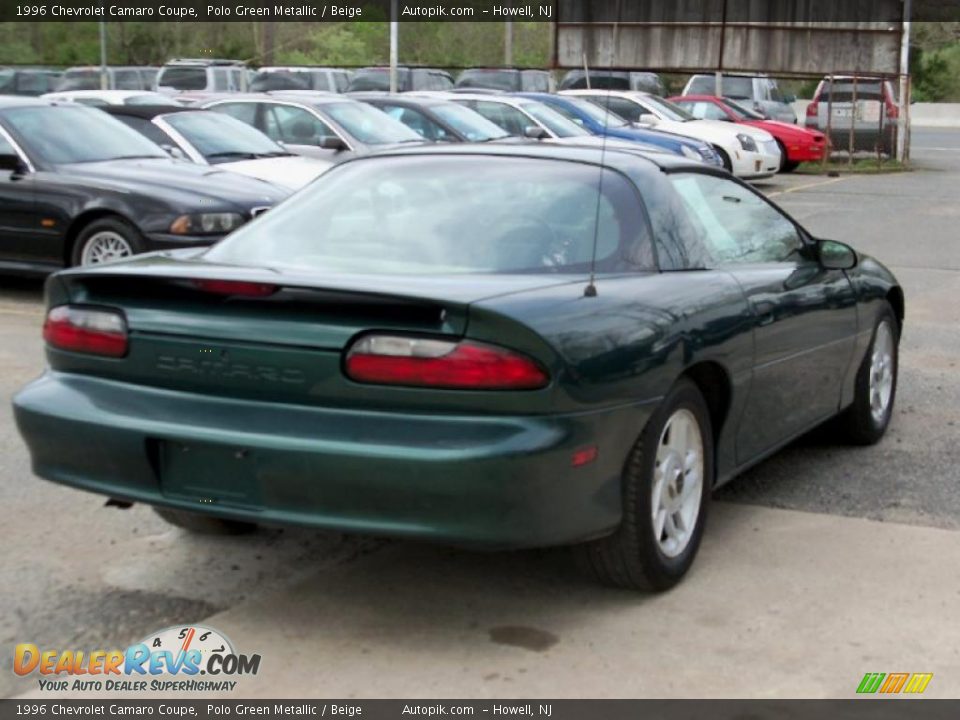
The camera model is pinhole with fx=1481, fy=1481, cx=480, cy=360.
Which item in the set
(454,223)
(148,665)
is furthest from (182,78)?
(148,665)

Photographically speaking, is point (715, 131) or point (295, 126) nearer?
point (295, 126)

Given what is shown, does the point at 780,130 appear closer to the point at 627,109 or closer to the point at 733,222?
the point at 627,109

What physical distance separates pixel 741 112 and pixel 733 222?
77.0ft

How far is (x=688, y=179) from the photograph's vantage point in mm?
5613

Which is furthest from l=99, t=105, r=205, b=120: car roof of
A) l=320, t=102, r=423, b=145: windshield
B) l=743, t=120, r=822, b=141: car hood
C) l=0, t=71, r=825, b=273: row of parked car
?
l=743, t=120, r=822, b=141: car hood

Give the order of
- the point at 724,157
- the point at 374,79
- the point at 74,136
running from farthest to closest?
the point at 374,79 → the point at 724,157 → the point at 74,136

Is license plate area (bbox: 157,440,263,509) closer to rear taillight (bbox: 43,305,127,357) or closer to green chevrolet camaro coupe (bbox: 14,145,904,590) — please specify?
green chevrolet camaro coupe (bbox: 14,145,904,590)

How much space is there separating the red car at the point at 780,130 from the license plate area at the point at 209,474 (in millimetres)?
23358

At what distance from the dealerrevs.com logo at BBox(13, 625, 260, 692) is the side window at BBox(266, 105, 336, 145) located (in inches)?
456

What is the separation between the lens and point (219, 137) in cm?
1354

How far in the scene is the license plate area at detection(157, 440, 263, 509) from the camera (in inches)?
165

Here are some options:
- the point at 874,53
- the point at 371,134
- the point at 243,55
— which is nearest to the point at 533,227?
the point at 371,134

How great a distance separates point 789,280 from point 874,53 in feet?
80.0
